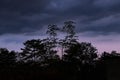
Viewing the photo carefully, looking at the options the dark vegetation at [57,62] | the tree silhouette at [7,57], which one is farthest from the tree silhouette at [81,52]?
the tree silhouette at [7,57]

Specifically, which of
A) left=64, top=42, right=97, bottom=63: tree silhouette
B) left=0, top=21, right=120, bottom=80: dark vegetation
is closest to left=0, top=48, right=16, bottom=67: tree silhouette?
left=0, top=21, right=120, bottom=80: dark vegetation

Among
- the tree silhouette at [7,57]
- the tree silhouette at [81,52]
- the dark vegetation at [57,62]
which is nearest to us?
the dark vegetation at [57,62]

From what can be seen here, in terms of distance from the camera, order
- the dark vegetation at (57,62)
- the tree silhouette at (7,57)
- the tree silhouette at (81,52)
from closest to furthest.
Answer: the dark vegetation at (57,62)
the tree silhouette at (81,52)
the tree silhouette at (7,57)

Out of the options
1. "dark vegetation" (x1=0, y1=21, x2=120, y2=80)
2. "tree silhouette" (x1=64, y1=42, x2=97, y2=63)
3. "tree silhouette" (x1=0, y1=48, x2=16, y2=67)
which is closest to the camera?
"dark vegetation" (x1=0, y1=21, x2=120, y2=80)

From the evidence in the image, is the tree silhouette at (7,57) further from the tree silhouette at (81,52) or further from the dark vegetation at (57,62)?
the tree silhouette at (81,52)

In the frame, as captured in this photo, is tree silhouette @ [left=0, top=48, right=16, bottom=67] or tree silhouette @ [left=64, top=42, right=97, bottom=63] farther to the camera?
tree silhouette @ [left=0, top=48, right=16, bottom=67]

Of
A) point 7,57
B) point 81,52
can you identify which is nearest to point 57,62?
point 81,52

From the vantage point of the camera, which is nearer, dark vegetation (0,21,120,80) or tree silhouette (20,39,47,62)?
dark vegetation (0,21,120,80)

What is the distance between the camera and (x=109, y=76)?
24.5 meters

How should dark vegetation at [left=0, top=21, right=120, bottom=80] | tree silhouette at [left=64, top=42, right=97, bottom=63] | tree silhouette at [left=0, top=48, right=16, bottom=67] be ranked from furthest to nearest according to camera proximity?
tree silhouette at [left=0, top=48, right=16, bottom=67], tree silhouette at [left=64, top=42, right=97, bottom=63], dark vegetation at [left=0, top=21, right=120, bottom=80]

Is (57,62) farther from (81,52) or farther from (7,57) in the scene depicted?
(7,57)

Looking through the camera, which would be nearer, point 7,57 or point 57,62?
point 57,62

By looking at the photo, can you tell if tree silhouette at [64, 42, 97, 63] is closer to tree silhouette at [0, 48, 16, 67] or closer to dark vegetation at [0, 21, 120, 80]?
dark vegetation at [0, 21, 120, 80]

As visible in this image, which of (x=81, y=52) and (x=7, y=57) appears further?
(x=7, y=57)
